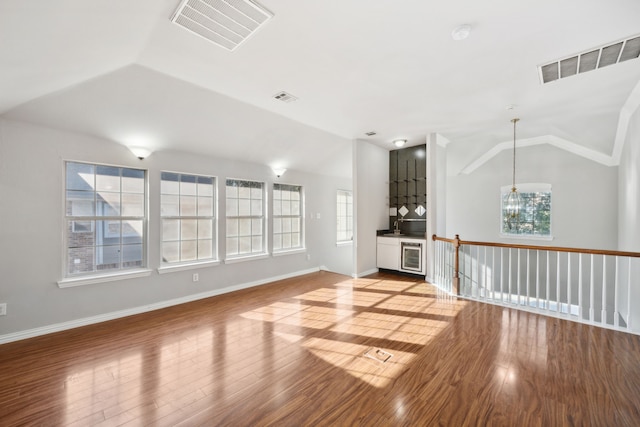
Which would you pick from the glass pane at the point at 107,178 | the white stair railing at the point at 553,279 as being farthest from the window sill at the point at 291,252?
the glass pane at the point at 107,178

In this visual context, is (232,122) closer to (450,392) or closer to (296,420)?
(296,420)

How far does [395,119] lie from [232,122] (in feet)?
8.52

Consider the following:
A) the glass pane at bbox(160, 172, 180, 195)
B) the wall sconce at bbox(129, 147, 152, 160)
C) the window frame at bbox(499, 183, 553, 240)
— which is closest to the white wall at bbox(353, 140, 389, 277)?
the window frame at bbox(499, 183, 553, 240)

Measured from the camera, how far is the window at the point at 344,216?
7.41 m

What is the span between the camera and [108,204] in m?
3.77

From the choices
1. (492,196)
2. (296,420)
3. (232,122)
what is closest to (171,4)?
(232,122)

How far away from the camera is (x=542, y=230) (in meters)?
6.22

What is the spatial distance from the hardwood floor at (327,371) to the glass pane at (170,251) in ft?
2.84

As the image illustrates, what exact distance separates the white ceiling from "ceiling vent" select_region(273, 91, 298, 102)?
11cm

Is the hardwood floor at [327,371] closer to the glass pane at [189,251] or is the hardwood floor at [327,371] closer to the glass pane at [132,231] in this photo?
the glass pane at [189,251]

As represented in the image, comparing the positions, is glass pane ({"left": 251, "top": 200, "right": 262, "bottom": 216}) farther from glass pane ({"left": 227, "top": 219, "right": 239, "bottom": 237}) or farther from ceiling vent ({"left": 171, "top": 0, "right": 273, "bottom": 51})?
ceiling vent ({"left": 171, "top": 0, "right": 273, "bottom": 51})

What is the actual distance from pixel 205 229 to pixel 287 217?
184 centimetres

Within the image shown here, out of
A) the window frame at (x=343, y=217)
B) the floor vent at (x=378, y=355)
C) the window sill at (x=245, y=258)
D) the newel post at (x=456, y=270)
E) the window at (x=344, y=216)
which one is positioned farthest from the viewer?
the window at (x=344, y=216)

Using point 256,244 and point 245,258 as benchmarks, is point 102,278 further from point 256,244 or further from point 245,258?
point 256,244
